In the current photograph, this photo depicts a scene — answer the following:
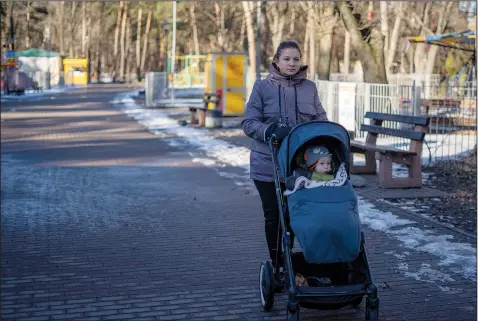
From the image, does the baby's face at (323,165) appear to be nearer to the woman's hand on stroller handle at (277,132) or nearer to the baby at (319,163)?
the baby at (319,163)

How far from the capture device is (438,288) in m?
6.18

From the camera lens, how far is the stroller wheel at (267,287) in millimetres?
5477

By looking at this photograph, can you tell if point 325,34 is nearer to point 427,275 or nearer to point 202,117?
point 202,117

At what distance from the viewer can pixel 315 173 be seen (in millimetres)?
5242

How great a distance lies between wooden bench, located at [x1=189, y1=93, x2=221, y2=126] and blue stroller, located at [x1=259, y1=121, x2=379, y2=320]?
18603 millimetres

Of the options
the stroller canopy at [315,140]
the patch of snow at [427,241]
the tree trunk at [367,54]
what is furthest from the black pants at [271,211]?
the tree trunk at [367,54]

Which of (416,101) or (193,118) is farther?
(193,118)

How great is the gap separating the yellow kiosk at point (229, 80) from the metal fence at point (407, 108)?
8.69 meters

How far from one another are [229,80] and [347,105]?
36.1ft

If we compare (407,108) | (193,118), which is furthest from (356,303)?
(193,118)

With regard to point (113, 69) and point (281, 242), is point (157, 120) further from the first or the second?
point (113, 69)

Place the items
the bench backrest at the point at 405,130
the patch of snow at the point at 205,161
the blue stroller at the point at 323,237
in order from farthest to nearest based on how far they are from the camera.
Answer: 1. the patch of snow at the point at 205,161
2. the bench backrest at the point at 405,130
3. the blue stroller at the point at 323,237

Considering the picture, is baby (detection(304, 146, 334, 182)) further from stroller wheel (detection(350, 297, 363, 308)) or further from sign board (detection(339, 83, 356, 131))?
sign board (detection(339, 83, 356, 131))

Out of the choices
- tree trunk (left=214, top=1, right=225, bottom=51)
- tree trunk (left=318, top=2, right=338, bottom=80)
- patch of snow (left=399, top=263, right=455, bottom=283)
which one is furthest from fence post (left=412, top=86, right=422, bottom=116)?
tree trunk (left=214, top=1, right=225, bottom=51)
